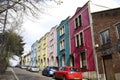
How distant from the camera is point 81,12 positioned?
1089 inches

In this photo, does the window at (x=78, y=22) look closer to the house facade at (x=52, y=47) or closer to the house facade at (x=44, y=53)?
the house facade at (x=52, y=47)

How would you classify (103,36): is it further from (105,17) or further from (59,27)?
(59,27)

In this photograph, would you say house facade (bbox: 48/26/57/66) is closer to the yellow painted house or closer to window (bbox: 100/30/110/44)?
the yellow painted house

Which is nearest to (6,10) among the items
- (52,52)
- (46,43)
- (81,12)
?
(81,12)

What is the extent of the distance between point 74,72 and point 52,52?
21.9 m

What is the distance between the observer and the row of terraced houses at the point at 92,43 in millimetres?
20469

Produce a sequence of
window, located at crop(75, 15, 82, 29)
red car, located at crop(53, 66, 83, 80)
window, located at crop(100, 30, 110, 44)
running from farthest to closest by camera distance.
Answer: window, located at crop(75, 15, 82, 29) < window, located at crop(100, 30, 110, 44) < red car, located at crop(53, 66, 83, 80)

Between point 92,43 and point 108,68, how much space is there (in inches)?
153

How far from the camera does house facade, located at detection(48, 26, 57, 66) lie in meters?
39.3

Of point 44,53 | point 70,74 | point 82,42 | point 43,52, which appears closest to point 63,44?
point 82,42

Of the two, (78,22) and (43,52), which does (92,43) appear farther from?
(43,52)

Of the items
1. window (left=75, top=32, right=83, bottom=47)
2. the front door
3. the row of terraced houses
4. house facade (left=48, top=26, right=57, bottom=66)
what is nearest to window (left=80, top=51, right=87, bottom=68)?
the row of terraced houses

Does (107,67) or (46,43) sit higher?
(46,43)

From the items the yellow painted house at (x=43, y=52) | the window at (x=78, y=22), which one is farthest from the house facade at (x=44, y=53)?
the window at (x=78, y=22)
